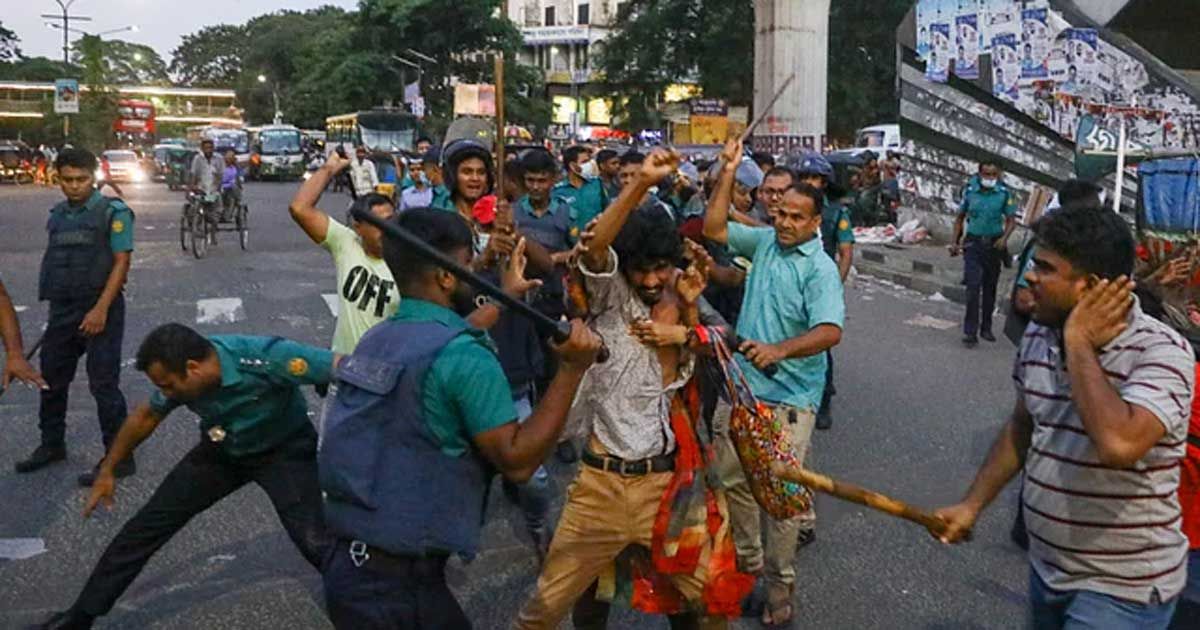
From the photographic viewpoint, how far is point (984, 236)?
10250 millimetres

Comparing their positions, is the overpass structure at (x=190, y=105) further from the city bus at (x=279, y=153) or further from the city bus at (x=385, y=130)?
the city bus at (x=385, y=130)

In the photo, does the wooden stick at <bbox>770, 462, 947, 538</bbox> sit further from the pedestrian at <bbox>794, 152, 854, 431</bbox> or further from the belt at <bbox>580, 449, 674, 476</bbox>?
the pedestrian at <bbox>794, 152, 854, 431</bbox>

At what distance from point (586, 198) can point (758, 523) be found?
3.62 metres

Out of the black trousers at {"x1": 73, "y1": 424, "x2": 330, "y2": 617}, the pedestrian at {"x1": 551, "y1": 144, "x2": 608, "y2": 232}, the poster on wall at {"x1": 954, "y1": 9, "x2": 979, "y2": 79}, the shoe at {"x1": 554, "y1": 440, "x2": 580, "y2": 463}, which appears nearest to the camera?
the black trousers at {"x1": 73, "y1": 424, "x2": 330, "y2": 617}

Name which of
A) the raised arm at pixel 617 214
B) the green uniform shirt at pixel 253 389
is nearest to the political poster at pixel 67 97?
the green uniform shirt at pixel 253 389

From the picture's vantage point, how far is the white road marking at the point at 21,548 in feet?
16.7

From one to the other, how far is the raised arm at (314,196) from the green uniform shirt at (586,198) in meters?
2.32

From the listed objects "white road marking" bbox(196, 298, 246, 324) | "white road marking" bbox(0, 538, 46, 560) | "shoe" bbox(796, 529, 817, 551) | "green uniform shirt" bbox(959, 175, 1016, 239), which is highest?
"green uniform shirt" bbox(959, 175, 1016, 239)

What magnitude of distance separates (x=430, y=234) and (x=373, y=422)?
0.46 m

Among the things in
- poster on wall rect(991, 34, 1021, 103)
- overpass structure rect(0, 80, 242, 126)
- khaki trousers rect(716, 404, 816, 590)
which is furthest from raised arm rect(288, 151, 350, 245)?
overpass structure rect(0, 80, 242, 126)

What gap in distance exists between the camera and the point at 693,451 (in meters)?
3.48

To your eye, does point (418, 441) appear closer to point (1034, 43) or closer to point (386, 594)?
point (386, 594)

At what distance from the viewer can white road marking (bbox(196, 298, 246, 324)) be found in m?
11.1

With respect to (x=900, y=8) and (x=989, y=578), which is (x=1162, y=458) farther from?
(x=900, y=8)
